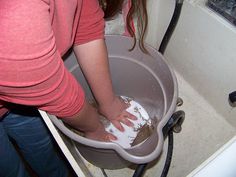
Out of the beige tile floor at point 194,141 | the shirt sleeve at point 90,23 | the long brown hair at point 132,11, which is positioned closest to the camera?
the shirt sleeve at point 90,23

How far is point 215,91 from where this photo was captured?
0.82 m

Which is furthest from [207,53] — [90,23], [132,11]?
[90,23]

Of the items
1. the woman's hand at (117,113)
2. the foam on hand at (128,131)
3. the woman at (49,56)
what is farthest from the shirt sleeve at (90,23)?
the foam on hand at (128,131)

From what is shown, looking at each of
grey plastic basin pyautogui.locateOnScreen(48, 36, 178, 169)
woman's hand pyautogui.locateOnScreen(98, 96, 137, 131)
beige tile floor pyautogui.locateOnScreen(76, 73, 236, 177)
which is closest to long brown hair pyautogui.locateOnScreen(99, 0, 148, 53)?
grey plastic basin pyautogui.locateOnScreen(48, 36, 178, 169)

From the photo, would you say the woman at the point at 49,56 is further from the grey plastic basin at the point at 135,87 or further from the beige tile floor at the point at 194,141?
the beige tile floor at the point at 194,141

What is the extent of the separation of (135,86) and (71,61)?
9.6 inches

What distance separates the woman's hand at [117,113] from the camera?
0.80 m

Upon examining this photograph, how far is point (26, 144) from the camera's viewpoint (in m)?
0.85

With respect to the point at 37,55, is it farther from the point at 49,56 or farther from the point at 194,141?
the point at 194,141

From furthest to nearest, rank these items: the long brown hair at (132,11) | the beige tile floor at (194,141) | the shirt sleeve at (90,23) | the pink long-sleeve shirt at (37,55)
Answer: the beige tile floor at (194,141) < the long brown hair at (132,11) < the shirt sleeve at (90,23) < the pink long-sleeve shirt at (37,55)

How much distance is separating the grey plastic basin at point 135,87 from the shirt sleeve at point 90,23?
0.56 ft

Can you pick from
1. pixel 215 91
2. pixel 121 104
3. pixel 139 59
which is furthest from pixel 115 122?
pixel 215 91

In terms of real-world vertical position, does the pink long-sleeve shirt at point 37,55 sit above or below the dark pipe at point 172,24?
above

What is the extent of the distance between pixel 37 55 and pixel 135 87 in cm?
62
